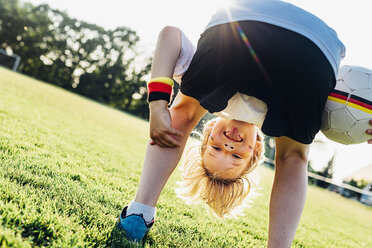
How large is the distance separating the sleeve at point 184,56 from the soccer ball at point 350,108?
0.91 meters

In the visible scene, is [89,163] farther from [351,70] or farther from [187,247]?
[351,70]

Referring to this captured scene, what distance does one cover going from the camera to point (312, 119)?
165cm

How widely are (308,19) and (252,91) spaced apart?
506mm

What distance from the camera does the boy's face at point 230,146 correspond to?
2.02 m

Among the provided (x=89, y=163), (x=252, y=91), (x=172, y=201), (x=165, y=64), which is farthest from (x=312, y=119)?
(x=89, y=163)

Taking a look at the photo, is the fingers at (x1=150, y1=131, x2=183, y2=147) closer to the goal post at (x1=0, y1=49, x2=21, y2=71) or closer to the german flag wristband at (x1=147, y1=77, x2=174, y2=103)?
Answer: the german flag wristband at (x1=147, y1=77, x2=174, y2=103)

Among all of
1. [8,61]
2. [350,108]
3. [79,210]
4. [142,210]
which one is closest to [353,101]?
[350,108]

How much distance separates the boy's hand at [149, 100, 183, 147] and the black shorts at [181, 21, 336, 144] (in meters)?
0.22

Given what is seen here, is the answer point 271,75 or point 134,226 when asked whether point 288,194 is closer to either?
point 271,75

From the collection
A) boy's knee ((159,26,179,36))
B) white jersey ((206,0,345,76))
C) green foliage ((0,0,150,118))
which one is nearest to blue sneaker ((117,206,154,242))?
boy's knee ((159,26,179,36))

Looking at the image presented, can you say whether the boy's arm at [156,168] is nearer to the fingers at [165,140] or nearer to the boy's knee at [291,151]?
the fingers at [165,140]

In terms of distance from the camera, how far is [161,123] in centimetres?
170

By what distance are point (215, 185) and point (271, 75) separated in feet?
3.50

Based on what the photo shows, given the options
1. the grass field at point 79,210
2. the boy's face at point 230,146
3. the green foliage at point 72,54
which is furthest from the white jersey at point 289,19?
the green foliage at point 72,54
